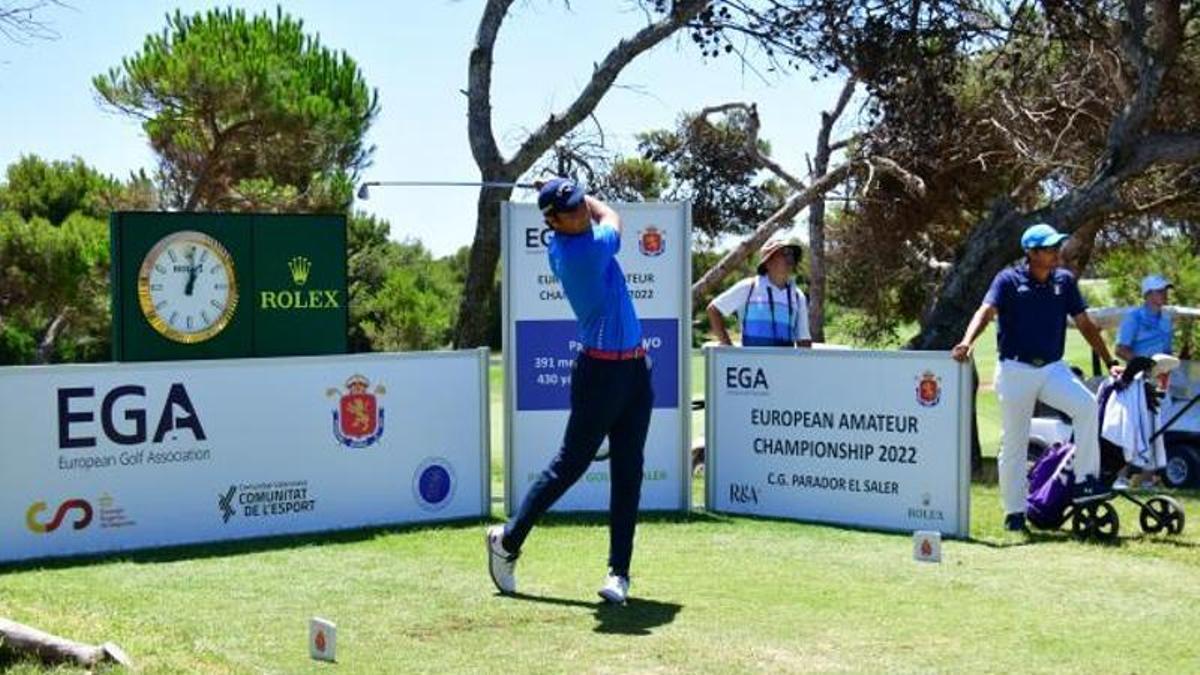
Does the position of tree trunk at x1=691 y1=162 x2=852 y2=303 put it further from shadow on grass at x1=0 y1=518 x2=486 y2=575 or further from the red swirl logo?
the red swirl logo

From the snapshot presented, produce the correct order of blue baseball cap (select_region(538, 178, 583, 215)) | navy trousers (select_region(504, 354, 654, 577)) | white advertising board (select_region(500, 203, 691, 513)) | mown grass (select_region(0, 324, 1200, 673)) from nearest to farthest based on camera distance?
mown grass (select_region(0, 324, 1200, 673)) → blue baseball cap (select_region(538, 178, 583, 215)) → navy trousers (select_region(504, 354, 654, 577)) → white advertising board (select_region(500, 203, 691, 513))

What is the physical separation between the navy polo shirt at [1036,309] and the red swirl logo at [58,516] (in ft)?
17.8

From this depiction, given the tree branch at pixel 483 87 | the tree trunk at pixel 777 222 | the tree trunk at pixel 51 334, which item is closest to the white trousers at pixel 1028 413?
the tree branch at pixel 483 87

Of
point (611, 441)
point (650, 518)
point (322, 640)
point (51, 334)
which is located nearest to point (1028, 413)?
point (650, 518)

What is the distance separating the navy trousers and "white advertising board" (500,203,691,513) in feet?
11.3

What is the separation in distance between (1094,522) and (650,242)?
3.40 metres

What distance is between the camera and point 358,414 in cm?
1112

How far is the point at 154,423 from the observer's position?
1029 centimetres

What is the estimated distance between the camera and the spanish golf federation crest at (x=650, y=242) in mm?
11945

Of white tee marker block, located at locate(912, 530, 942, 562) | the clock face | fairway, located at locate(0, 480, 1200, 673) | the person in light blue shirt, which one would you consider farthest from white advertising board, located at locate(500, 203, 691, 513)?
the person in light blue shirt

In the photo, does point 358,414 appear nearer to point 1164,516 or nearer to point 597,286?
point 597,286

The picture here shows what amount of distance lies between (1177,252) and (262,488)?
17537 millimetres

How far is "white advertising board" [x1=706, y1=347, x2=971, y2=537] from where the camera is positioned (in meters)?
10.9

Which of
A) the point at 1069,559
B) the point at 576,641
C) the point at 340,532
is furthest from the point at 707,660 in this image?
the point at 340,532
